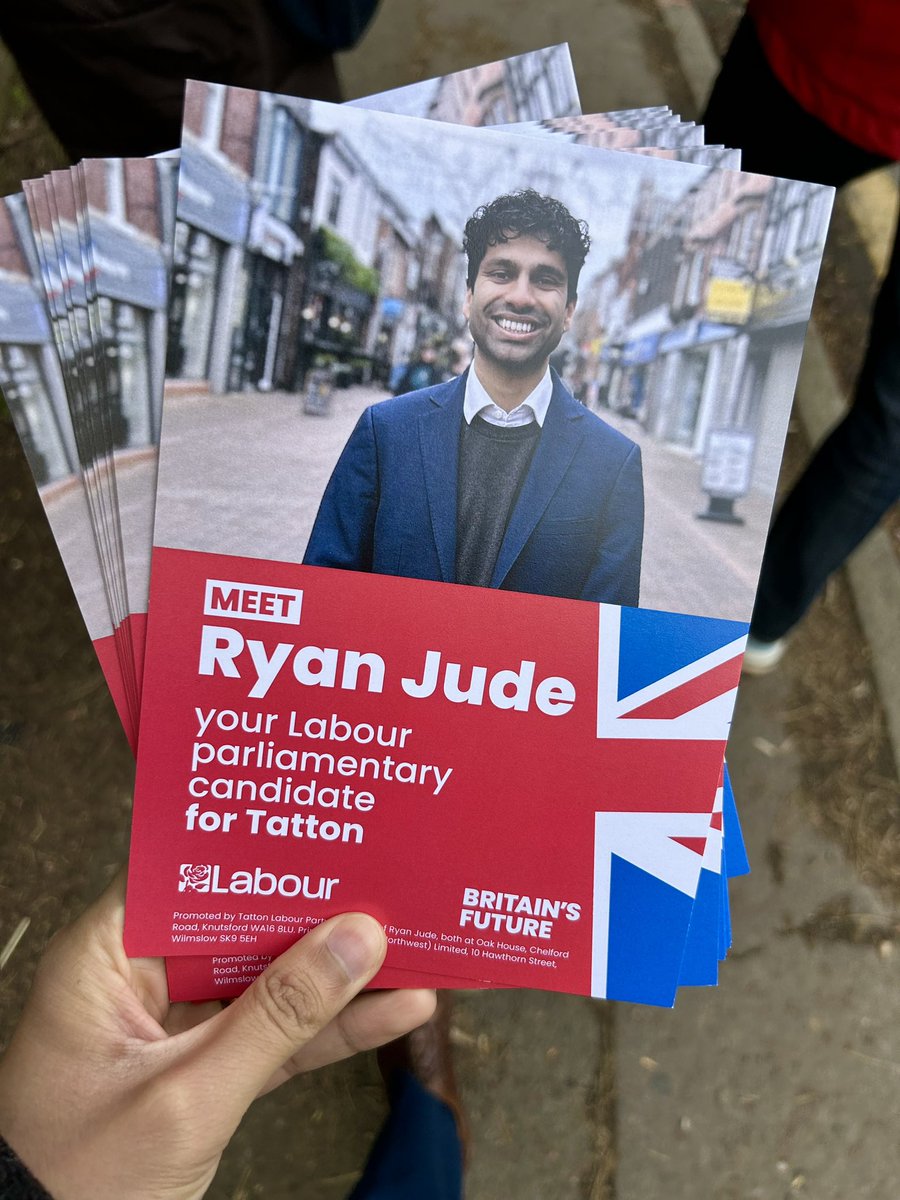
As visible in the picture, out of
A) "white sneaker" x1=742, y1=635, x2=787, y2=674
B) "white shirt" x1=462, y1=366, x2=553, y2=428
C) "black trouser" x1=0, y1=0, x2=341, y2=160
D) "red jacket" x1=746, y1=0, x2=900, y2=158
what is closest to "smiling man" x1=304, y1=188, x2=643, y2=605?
"white shirt" x1=462, y1=366, x2=553, y2=428

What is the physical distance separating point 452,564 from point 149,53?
0.64 meters

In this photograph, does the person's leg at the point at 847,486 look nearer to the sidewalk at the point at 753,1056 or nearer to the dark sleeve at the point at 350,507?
the sidewalk at the point at 753,1056

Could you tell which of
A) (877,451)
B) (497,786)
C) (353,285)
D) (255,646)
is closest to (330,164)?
(353,285)

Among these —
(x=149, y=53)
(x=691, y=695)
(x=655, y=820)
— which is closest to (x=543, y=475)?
(x=691, y=695)

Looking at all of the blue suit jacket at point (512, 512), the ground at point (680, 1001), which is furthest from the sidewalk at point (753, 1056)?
the blue suit jacket at point (512, 512)

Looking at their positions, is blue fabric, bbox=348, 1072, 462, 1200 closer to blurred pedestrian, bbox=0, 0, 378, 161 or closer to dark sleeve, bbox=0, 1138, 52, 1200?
dark sleeve, bbox=0, 1138, 52, 1200

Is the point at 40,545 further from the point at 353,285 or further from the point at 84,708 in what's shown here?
the point at 353,285

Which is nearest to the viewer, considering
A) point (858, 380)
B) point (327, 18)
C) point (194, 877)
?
point (194, 877)

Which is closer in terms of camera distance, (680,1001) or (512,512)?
(512,512)

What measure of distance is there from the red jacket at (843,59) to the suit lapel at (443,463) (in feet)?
2.21

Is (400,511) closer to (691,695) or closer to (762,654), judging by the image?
(691,695)

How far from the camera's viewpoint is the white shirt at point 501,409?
2.69 feet

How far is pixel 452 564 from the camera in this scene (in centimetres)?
85

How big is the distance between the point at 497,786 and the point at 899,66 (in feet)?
3.09
